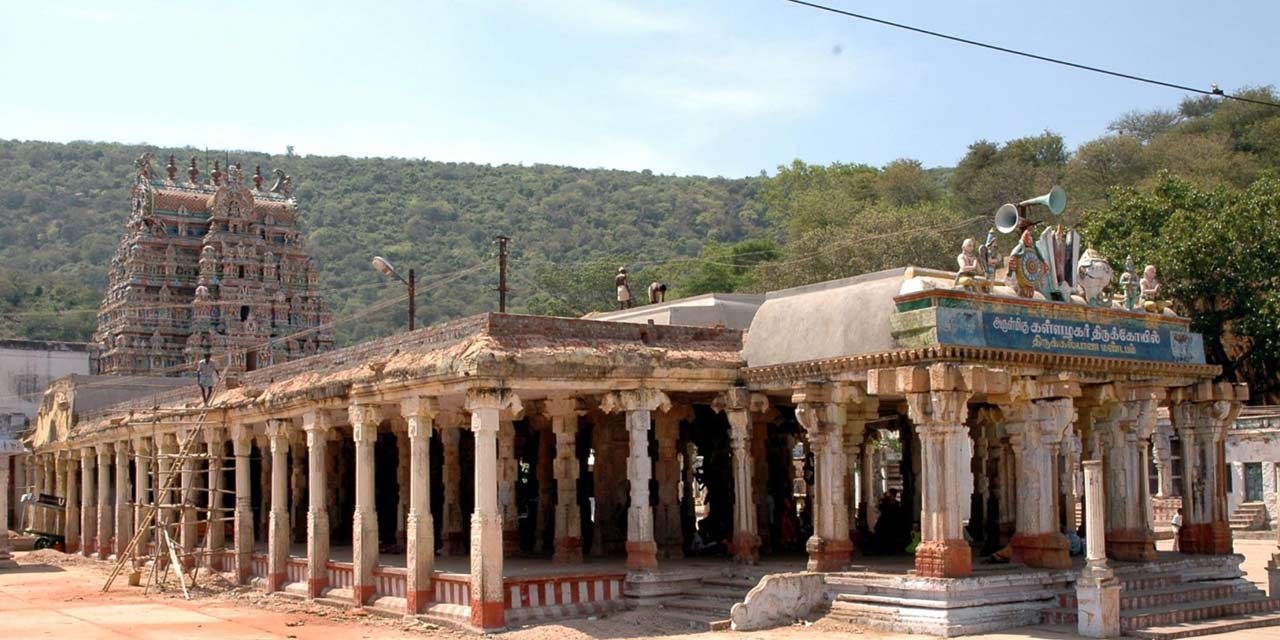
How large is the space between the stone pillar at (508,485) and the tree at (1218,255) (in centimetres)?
2354

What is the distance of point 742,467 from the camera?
22.0 meters

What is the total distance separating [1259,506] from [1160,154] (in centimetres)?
3176

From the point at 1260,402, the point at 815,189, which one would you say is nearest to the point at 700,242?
the point at 815,189

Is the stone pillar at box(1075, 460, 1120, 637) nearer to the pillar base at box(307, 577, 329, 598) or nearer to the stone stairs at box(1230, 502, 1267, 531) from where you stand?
the pillar base at box(307, 577, 329, 598)

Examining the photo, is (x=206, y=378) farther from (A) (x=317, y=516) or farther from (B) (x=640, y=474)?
(B) (x=640, y=474)

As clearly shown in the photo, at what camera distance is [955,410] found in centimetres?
1847

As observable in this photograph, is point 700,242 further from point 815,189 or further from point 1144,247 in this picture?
point 1144,247

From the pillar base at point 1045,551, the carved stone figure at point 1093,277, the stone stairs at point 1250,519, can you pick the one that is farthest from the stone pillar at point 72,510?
the stone stairs at point 1250,519

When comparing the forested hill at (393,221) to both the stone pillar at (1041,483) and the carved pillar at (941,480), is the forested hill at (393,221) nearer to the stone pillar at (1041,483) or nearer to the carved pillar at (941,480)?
the stone pillar at (1041,483)

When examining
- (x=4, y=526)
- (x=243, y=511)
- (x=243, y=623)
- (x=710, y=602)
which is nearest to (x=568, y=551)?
(x=710, y=602)

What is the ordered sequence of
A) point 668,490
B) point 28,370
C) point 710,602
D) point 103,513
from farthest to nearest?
point 28,370, point 103,513, point 668,490, point 710,602

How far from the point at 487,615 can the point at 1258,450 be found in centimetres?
2709

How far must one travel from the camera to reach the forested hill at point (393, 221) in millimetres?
112562

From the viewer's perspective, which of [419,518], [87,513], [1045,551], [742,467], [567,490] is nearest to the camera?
[1045,551]
